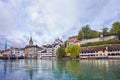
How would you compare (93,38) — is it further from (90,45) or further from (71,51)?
(71,51)

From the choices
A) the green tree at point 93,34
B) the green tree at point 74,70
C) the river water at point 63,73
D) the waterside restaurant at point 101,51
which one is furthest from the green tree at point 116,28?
the green tree at point 74,70

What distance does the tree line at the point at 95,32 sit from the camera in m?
88.1

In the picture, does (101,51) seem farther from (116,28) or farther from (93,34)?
(93,34)

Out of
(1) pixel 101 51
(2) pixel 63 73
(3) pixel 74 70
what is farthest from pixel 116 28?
(2) pixel 63 73

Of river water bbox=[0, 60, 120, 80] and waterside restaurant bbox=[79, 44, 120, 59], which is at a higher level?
waterside restaurant bbox=[79, 44, 120, 59]

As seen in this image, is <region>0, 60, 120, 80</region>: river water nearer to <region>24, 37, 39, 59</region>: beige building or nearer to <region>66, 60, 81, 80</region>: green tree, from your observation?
<region>66, 60, 81, 80</region>: green tree

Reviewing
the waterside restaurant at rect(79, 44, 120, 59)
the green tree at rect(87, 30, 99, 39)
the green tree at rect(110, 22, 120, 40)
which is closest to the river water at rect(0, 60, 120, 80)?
the waterside restaurant at rect(79, 44, 120, 59)

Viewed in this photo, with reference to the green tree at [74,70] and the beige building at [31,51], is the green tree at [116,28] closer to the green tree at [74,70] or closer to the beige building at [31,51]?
the green tree at [74,70]

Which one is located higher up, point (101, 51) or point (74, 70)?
point (101, 51)

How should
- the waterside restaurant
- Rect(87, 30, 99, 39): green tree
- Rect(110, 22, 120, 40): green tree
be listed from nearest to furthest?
1. the waterside restaurant
2. Rect(110, 22, 120, 40): green tree
3. Rect(87, 30, 99, 39): green tree

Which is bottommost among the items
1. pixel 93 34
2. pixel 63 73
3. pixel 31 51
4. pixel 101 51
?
pixel 63 73

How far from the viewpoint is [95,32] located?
358ft

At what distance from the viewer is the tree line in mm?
88137

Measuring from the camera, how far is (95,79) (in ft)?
67.9
